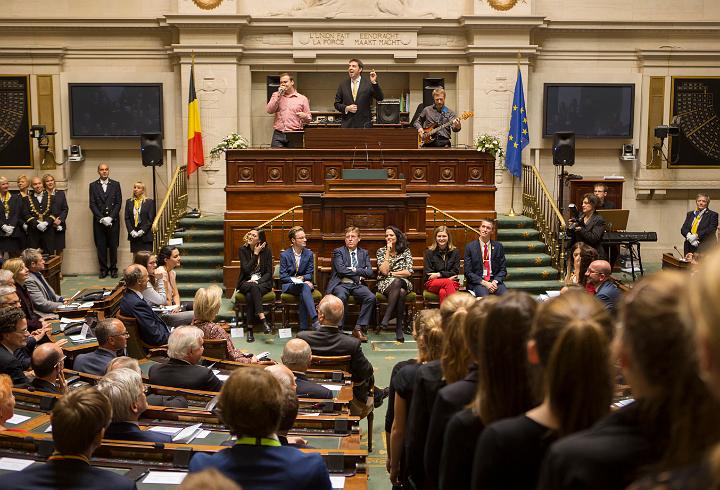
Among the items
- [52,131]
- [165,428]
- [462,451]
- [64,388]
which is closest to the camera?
[462,451]

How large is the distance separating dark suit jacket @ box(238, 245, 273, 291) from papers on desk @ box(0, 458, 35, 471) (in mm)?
6516

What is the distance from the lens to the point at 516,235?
13.2 metres

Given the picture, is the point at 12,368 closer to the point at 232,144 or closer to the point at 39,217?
the point at 232,144

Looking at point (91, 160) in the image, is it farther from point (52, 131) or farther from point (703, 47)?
point (703, 47)

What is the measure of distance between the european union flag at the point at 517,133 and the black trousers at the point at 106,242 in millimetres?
6682

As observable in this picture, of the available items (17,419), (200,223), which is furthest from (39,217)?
(17,419)

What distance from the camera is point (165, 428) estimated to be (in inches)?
172

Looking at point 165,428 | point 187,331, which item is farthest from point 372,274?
point 165,428

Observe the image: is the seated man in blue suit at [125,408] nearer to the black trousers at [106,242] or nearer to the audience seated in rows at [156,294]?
the audience seated in rows at [156,294]

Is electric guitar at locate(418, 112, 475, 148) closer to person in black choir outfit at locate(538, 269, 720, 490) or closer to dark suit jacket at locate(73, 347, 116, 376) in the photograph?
dark suit jacket at locate(73, 347, 116, 376)

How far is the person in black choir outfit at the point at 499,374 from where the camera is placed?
248 centimetres

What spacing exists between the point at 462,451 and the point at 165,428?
2.25m

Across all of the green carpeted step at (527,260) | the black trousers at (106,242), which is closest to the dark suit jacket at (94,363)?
the green carpeted step at (527,260)

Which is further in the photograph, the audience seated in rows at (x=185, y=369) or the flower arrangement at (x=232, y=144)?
the flower arrangement at (x=232, y=144)
